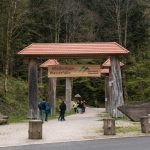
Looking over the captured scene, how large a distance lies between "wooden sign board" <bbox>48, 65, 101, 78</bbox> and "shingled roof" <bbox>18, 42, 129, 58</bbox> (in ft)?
2.59

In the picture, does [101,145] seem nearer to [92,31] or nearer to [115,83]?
[115,83]

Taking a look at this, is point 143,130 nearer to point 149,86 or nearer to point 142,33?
point 149,86

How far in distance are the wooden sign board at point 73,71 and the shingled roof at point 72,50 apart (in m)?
0.79

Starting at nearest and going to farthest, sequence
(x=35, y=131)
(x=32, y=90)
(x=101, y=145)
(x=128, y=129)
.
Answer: (x=101, y=145)
(x=35, y=131)
(x=128, y=129)
(x=32, y=90)

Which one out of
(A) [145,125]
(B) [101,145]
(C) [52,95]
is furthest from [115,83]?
(B) [101,145]

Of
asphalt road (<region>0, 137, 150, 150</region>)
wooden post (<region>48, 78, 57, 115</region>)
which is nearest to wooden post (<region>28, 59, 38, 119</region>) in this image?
wooden post (<region>48, 78, 57, 115</region>)

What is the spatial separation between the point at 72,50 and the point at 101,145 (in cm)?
1417

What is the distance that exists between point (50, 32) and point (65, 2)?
4645 millimetres

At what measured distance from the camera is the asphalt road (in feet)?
48.6

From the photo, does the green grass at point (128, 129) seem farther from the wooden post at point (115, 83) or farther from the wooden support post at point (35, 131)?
the wooden post at point (115, 83)

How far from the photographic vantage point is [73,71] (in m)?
29.8

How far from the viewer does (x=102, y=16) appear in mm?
65125

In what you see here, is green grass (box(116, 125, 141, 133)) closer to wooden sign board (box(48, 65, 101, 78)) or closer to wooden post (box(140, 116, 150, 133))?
wooden post (box(140, 116, 150, 133))

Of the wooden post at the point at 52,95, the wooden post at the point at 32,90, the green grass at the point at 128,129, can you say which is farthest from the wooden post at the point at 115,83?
the wooden post at the point at 52,95
